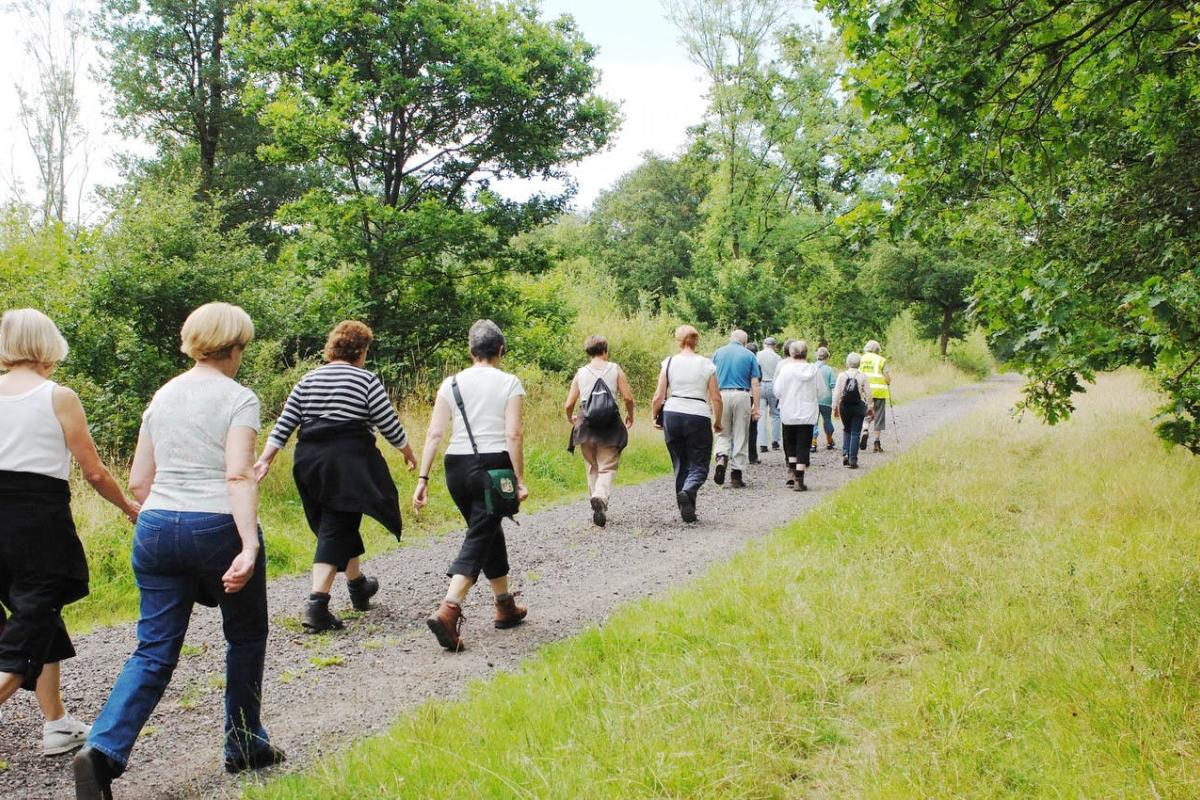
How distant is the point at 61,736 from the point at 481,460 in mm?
2634

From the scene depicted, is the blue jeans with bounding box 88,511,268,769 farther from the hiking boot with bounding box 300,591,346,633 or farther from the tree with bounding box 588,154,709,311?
the tree with bounding box 588,154,709,311

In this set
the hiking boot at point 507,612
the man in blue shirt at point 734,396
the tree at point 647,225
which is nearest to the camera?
the hiking boot at point 507,612

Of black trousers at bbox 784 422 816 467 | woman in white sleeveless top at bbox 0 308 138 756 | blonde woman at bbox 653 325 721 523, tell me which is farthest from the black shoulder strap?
black trousers at bbox 784 422 816 467

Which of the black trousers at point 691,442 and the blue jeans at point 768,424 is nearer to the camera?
the black trousers at point 691,442

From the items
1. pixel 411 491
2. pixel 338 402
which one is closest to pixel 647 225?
pixel 411 491

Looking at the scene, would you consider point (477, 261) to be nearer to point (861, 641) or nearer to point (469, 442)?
point (469, 442)

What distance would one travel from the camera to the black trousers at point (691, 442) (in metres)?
9.27

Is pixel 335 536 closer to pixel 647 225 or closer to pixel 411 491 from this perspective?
pixel 411 491

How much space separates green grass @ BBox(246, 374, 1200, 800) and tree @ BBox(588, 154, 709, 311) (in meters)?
46.9

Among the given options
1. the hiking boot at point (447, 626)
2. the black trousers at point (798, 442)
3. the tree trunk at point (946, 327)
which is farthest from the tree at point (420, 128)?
the tree trunk at point (946, 327)

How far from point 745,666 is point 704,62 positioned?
2913 centimetres

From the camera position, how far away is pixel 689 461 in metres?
9.41

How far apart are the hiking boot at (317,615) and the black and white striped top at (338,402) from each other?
110cm

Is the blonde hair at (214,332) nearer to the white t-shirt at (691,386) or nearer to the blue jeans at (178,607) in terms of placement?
the blue jeans at (178,607)
